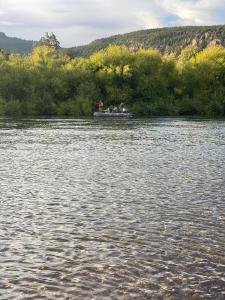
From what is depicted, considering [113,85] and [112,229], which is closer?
[112,229]

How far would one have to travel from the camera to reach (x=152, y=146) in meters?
37.9

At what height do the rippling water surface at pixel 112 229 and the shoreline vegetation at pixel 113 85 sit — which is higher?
the shoreline vegetation at pixel 113 85

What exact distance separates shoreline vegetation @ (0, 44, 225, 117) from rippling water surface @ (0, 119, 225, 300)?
74270 mm

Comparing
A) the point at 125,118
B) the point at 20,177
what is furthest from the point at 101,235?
the point at 125,118

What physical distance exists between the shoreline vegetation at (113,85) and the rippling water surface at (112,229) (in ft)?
244

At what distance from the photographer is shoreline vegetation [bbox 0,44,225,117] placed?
4001 inches

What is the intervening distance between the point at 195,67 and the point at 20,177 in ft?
313

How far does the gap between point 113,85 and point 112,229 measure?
93096mm

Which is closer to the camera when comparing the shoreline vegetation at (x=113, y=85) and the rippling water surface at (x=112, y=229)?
the rippling water surface at (x=112, y=229)

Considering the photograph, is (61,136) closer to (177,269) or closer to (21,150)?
(21,150)

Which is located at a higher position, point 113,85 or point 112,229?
point 113,85

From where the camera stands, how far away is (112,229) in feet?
45.7

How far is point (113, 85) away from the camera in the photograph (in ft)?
347

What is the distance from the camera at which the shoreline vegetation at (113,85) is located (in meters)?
102
